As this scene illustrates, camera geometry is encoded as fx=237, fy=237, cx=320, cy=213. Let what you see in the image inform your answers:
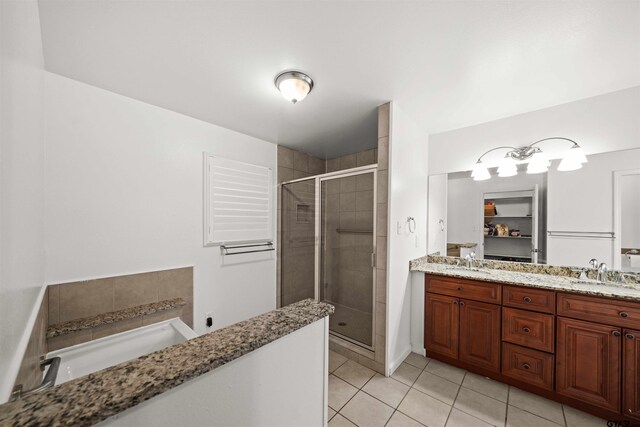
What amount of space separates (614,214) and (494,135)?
1.10 meters

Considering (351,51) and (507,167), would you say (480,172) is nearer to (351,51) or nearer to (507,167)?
(507,167)

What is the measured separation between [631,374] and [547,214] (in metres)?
1.20

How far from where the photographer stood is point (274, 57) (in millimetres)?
1498

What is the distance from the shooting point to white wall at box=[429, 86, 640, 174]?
1844 millimetres

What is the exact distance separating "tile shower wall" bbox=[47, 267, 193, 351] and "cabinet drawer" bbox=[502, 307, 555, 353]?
277 centimetres

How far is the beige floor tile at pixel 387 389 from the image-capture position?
5.93ft

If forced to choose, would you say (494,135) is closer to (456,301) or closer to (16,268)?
(456,301)

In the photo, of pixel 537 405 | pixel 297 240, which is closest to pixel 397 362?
pixel 537 405

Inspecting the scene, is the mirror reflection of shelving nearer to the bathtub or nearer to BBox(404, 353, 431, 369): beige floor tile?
BBox(404, 353, 431, 369): beige floor tile

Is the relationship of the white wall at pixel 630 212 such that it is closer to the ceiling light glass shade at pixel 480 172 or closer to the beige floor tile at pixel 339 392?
the ceiling light glass shade at pixel 480 172

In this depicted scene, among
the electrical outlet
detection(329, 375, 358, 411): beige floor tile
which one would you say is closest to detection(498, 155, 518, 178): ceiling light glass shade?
detection(329, 375, 358, 411): beige floor tile

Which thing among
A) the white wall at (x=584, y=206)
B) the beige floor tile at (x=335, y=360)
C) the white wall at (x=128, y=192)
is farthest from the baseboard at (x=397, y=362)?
the white wall at (x=128, y=192)

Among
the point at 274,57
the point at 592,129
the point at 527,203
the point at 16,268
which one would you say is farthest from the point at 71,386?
the point at 592,129

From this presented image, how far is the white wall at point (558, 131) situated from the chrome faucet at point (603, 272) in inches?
36.5
